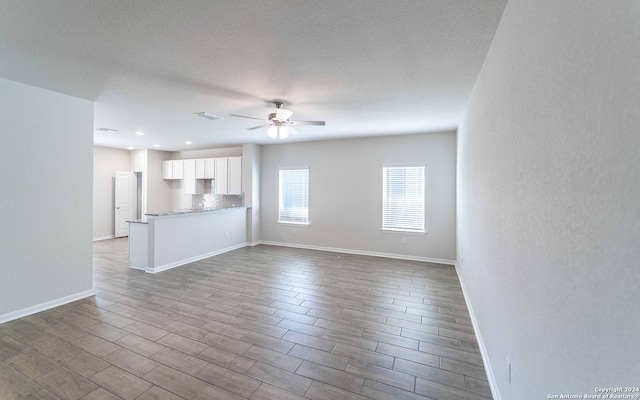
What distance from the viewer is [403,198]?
573cm

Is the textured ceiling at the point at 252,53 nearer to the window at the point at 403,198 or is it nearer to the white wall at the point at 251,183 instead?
the window at the point at 403,198

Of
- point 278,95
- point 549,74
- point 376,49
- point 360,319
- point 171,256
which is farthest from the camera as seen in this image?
point 171,256

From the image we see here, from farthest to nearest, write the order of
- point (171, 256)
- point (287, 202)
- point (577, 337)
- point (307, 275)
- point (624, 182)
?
point (287, 202) < point (171, 256) < point (307, 275) < point (577, 337) < point (624, 182)

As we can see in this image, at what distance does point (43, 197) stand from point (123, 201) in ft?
17.8

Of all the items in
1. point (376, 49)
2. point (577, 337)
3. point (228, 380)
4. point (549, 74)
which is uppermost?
point (376, 49)

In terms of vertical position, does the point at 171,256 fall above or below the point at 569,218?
below

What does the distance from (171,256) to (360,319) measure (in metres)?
3.81

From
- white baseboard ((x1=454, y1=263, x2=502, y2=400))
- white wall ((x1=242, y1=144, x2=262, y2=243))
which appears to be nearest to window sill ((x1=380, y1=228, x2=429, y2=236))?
white baseboard ((x1=454, y1=263, x2=502, y2=400))

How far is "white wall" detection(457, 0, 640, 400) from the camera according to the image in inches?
26.8

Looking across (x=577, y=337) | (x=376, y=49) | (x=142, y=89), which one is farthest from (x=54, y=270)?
(x=577, y=337)

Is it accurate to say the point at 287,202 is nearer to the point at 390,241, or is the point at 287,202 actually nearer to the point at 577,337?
the point at 390,241

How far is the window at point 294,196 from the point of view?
675 centimetres

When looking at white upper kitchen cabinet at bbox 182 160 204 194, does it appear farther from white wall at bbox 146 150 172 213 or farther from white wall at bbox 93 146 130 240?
white wall at bbox 93 146 130 240

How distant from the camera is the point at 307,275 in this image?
15.0ft
